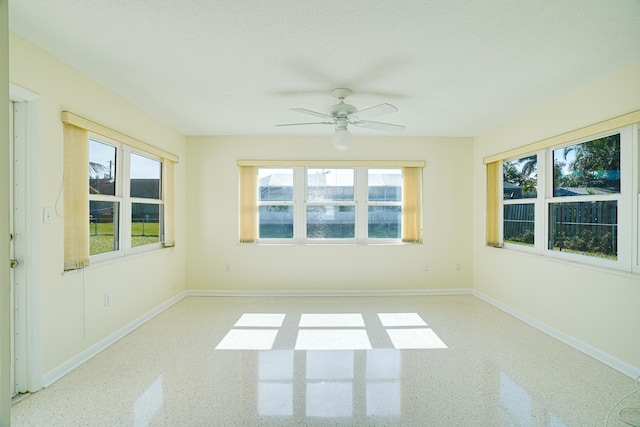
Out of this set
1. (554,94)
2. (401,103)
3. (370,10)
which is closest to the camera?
(370,10)

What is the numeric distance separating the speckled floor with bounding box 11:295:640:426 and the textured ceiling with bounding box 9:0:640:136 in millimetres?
2424

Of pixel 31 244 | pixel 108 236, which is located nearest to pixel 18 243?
pixel 31 244

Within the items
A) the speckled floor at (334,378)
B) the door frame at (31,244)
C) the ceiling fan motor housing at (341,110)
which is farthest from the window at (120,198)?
the ceiling fan motor housing at (341,110)

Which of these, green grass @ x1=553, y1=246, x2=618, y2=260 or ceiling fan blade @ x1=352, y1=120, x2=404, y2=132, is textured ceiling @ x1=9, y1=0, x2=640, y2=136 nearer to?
ceiling fan blade @ x1=352, y1=120, x2=404, y2=132

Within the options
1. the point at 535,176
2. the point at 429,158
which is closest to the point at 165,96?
the point at 429,158

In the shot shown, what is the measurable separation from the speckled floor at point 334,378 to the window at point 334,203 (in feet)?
4.76

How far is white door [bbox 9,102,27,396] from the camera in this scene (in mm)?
2135

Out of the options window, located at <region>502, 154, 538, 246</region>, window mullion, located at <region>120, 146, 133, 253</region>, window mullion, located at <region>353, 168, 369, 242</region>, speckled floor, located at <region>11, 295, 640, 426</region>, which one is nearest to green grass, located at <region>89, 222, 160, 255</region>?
window mullion, located at <region>120, 146, 133, 253</region>

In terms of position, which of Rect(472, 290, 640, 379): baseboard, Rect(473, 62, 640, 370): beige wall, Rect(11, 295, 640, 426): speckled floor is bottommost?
Rect(11, 295, 640, 426): speckled floor

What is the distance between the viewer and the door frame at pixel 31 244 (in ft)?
7.07

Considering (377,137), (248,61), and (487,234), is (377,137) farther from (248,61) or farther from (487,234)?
(248,61)

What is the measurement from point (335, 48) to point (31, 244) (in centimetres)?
257

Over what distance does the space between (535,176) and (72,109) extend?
469 centimetres

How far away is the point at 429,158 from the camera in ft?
15.3
